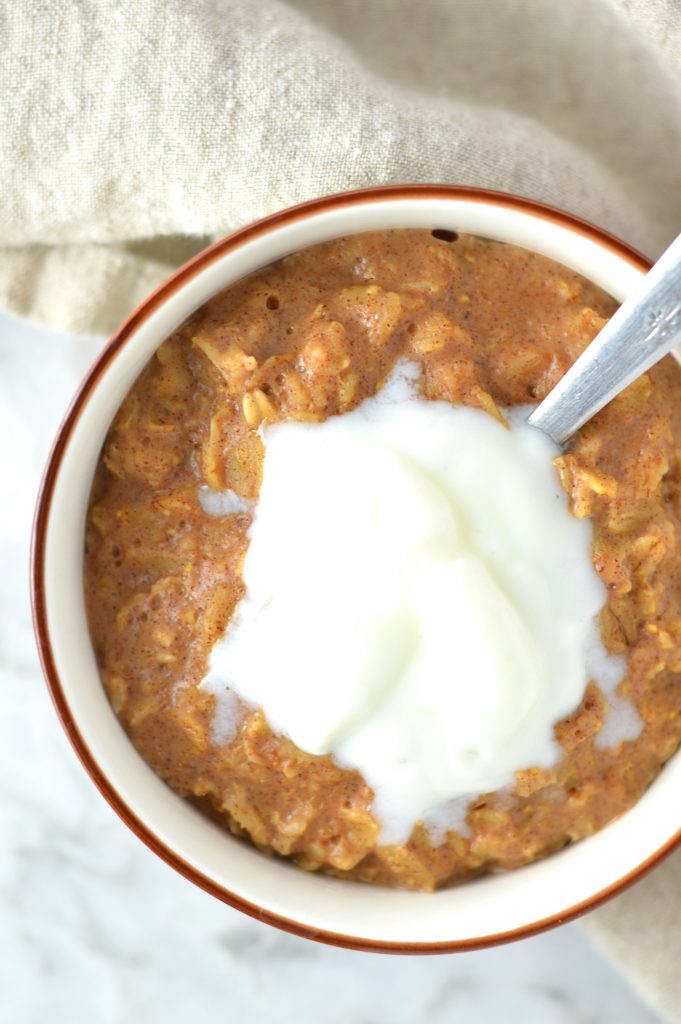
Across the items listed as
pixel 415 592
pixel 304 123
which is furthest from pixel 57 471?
pixel 304 123

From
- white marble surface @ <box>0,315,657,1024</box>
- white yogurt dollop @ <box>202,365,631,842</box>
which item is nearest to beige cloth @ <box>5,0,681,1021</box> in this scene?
white marble surface @ <box>0,315,657,1024</box>

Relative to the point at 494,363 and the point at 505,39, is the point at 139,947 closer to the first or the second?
the point at 494,363

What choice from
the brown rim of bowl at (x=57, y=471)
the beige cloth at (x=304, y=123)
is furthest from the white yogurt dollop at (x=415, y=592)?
the beige cloth at (x=304, y=123)

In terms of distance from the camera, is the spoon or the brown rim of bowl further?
the brown rim of bowl

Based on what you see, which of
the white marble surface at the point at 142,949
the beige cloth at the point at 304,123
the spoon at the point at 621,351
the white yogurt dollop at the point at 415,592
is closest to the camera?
the spoon at the point at 621,351

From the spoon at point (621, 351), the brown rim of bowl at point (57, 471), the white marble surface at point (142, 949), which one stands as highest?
the spoon at point (621, 351)

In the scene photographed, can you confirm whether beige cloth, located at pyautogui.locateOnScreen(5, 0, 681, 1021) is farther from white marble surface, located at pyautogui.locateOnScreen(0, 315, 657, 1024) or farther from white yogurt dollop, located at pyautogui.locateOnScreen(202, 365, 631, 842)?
white yogurt dollop, located at pyautogui.locateOnScreen(202, 365, 631, 842)

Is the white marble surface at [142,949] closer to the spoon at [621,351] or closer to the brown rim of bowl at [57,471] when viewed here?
the brown rim of bowl at [57,471]
